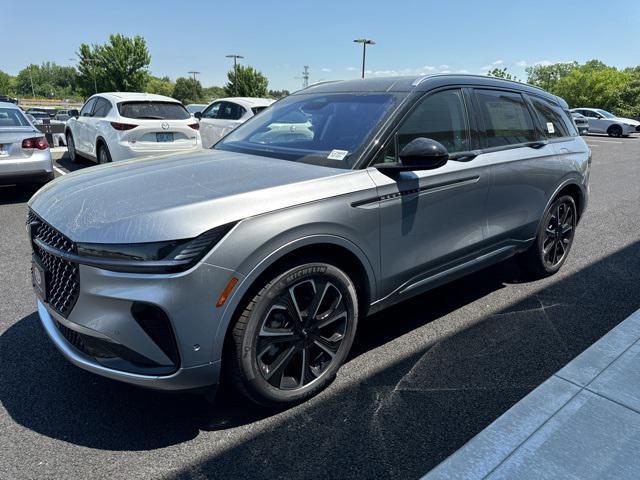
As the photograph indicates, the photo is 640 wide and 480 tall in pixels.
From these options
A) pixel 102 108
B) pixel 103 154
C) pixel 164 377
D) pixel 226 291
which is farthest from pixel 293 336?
pixel 102 108

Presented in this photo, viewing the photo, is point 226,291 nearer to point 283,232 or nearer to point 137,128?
point 283,232

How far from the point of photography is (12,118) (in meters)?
7.68

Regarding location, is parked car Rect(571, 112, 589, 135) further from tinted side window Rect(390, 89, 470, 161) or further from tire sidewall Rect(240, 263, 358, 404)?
tire sidewall Rect(240, 263, 358, 404)

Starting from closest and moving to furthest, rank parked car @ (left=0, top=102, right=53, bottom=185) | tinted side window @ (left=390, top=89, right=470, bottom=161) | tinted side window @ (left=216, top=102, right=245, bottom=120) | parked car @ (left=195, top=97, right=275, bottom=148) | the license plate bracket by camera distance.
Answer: tinted side window @ (left=390, top=89, right=470, bottom=161)
parked car @ (left=0, top=102, right=53, bottom=185)
the license plate bracket
parked car @ (left=195, top=97, right=275, bottom=148)
tinted side window @ (left=216, top=102, right=245, bottom=120)

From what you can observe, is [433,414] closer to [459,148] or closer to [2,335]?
[459,148]

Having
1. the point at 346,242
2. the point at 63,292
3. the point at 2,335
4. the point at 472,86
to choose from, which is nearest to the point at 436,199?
the point at 346,242

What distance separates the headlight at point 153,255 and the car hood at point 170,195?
31 millimetres

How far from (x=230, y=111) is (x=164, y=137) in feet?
9.07

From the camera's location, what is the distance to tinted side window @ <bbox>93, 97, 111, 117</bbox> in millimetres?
8945

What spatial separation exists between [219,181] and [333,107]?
122 centimetres

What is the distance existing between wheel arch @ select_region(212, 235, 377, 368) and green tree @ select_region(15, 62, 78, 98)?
14345 cm

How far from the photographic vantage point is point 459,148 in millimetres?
3418

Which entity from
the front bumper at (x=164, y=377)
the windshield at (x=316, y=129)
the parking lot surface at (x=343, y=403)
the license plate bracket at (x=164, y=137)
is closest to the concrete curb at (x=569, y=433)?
the parking lot surface at (x=343, y=403)

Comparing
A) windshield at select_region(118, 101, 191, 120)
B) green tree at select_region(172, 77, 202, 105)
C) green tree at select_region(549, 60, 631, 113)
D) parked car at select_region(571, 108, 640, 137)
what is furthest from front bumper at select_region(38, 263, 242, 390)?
green tree at select_region(172, 77, 202, 105)
